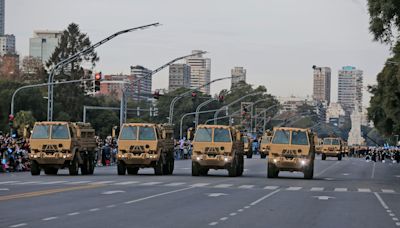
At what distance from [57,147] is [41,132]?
1.46m

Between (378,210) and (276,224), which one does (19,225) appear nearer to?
(276,224)

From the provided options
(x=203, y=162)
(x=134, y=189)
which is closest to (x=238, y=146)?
(x=203, y=162)

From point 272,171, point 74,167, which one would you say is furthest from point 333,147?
point 74,167

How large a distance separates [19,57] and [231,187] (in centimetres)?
15878

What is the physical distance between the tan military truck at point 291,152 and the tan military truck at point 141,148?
17.9 ft

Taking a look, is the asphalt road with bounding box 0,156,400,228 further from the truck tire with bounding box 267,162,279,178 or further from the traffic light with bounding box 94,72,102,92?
the traffic light with bounding box 94,72,102,92

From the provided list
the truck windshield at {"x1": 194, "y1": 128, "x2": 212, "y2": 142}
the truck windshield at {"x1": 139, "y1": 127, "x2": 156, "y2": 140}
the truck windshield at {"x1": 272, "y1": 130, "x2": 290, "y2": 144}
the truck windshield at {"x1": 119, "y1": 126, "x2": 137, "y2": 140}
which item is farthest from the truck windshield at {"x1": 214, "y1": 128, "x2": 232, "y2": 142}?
the truck windshield at {"x1": 119, "y1": 126, "x2": 137, "y2": 140}

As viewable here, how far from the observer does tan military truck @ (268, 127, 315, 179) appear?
47.1m

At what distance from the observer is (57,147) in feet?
150

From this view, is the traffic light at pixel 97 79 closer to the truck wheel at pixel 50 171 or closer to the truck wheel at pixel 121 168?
the truck wheel at pixel 50 171

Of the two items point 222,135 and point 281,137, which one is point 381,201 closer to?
point 281,137

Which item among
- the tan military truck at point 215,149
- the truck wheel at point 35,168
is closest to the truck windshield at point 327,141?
the tan military truck at point 215,149

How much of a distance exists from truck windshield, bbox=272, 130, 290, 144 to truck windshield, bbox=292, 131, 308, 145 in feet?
→ 0.97

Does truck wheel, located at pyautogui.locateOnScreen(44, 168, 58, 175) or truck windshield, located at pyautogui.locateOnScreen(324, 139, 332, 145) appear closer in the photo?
truck wheel, located at pyautogui.locateOnScreen(44, 168, 58, 175)
